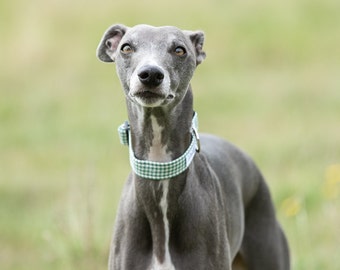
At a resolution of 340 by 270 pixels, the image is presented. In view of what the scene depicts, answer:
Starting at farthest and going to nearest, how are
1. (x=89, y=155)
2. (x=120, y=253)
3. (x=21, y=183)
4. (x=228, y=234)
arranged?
1. (x=89, y=155)
2. (x=21, y=183)
3. (x=228, y=234)
4. (x=120, y=253)

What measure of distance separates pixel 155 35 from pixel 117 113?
7.02 m

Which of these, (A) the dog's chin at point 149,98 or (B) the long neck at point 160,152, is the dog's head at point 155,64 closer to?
(A) the dog's chin at point 149,98

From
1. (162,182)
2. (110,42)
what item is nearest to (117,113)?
(110,42)

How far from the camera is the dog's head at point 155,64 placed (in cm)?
515

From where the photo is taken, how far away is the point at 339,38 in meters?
14.5

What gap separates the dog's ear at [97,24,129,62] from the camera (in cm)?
587

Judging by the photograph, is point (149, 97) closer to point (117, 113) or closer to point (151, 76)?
point (151, 76)

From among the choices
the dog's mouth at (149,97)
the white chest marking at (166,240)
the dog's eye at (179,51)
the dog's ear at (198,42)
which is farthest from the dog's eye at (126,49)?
the white chest marking at (166,240)

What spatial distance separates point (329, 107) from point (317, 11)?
110 inches

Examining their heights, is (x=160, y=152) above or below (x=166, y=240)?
above

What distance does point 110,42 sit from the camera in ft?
19.3

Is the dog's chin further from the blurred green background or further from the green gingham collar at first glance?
the blurred green background

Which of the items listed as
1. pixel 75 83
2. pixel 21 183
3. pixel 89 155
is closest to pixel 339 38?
pixel 75 83

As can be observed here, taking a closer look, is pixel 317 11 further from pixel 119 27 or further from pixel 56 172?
pixel 119 27
